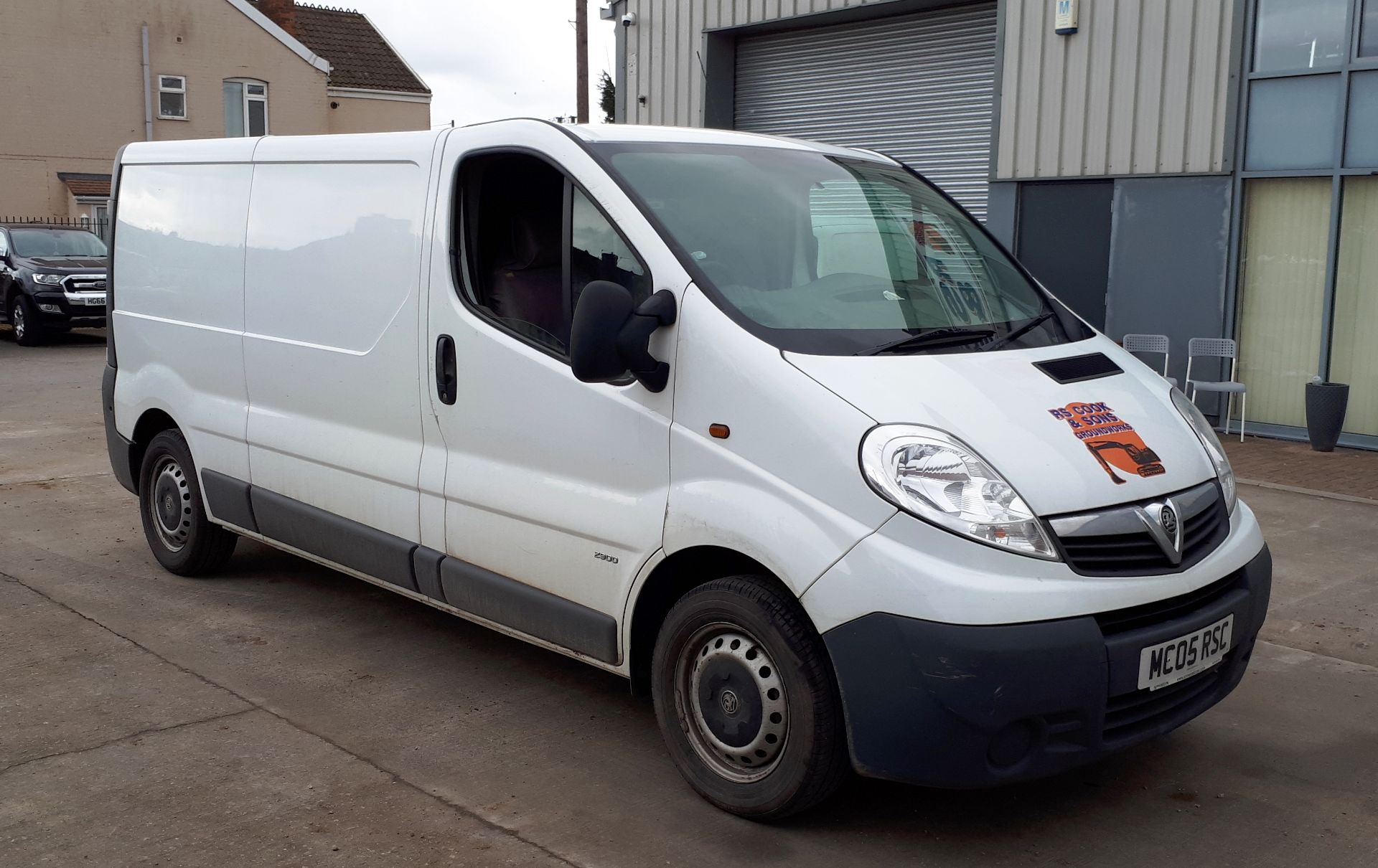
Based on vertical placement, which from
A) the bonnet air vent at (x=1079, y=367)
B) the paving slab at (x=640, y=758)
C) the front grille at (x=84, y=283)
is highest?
the bonnet air vent at (x=1079, y=367)

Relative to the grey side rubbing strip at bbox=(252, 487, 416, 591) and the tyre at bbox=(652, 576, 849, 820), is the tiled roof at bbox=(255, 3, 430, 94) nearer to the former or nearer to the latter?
the grey side rubbing strip at bbox=(252, 487, 416, 591)

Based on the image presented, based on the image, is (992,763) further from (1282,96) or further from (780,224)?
(1282,96)

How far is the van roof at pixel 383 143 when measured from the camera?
4465mm

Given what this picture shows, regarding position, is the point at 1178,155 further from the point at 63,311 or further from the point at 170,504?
the point at 63,311

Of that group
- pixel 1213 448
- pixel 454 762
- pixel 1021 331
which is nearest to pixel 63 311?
pixel 454 762

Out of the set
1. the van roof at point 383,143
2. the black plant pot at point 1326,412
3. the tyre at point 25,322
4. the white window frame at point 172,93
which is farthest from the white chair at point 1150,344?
the white window frame at point 172,93

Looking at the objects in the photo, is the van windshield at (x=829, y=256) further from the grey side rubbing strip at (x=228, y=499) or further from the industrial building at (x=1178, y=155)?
the industrial building at (x=1178, y=155)

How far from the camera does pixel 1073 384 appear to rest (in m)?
3.88

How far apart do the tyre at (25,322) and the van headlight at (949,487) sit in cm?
1893

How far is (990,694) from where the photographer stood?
10.7 ft

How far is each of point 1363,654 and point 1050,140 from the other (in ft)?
27.2

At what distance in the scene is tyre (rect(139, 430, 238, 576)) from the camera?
20.3ft

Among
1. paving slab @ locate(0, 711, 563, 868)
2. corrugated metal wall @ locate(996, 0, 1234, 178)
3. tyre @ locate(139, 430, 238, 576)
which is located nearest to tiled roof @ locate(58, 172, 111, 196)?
corrugated metal wall @ locate(996, 0, 1234, 178)

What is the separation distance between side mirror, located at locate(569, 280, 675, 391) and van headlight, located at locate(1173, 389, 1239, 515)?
5.58 feet
